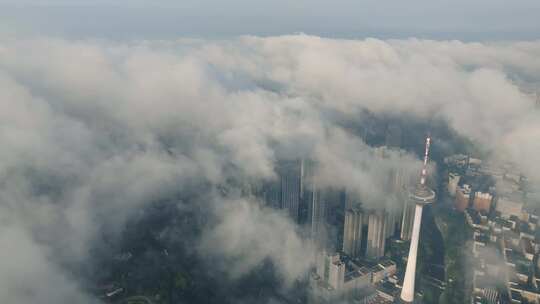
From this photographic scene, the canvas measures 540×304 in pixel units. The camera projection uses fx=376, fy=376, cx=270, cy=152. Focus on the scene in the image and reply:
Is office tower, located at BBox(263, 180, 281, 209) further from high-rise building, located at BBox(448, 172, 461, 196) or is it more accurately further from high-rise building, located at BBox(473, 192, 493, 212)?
high-rise building, located at BBox(473, 192, 493, 212)

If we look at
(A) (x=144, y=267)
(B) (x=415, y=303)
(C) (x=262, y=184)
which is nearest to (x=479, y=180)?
(B) (x=415, y=303)

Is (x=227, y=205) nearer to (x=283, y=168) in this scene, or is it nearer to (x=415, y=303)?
(x=283, y=168)

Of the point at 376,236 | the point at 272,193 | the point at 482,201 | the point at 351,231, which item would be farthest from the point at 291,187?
the point at 482,201

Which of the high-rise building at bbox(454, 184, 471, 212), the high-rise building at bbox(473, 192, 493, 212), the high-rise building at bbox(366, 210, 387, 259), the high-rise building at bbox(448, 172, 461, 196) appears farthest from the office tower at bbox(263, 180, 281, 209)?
the high-rise building at bbox(473, 192, 493, 212)

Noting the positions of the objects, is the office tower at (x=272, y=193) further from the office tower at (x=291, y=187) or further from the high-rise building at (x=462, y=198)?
the high-rise building at (x=462, y=198)

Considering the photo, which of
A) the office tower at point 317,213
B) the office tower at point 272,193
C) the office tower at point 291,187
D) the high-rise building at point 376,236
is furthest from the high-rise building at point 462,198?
the office tower at point 272,193

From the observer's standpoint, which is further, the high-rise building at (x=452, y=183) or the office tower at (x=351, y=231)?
the high-rise building at (x=452, y=183)
